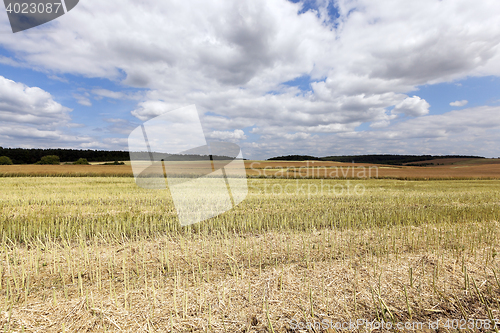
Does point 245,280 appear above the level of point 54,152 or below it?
below

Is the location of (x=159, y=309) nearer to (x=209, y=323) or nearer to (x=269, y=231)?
(x=209, y=323)

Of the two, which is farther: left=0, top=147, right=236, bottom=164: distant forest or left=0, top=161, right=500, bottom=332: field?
left=0, top=147, right=236, bottom=164: distant forest

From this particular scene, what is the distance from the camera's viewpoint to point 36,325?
10.9 ft

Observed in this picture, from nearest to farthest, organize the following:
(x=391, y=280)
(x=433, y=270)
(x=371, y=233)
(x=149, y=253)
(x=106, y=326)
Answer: (x=106, y=326) → (x=391, y=280) → (x=433, y=270) → (x=149, y=253) → (x=371, y=233)

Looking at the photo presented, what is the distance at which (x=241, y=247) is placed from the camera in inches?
247

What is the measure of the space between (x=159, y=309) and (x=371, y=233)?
6.65 metres

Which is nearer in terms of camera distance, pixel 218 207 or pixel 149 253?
pixel 149 253

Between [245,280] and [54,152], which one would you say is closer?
[245,280]

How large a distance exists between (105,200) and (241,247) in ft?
35.0

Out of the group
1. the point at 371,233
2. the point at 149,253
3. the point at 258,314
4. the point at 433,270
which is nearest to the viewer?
the point at 258,314

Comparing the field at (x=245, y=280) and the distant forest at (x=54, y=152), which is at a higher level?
the distant forest at (x=54, y=152)

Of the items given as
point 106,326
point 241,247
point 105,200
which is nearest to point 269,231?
point 241,247

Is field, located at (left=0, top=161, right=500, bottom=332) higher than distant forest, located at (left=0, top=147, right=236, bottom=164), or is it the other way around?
distant forest, located at (left=0, top=147, right=236, bottom=164)

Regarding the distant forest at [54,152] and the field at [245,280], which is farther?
the distant forest at [54,152]
